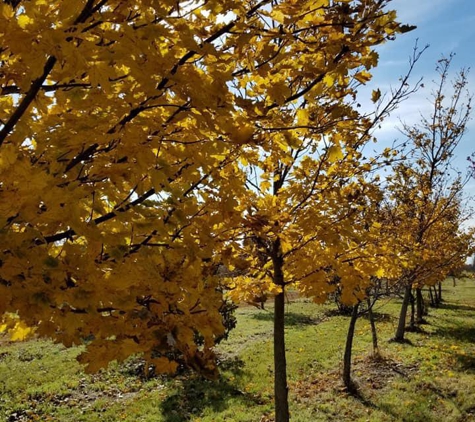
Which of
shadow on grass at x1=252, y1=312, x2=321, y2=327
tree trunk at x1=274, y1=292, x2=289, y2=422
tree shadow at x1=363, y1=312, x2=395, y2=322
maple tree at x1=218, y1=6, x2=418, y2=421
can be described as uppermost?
maple tree at x1=218, y1=6, x2=418, y2=421

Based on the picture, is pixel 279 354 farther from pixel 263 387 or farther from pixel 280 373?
pixel 263 387

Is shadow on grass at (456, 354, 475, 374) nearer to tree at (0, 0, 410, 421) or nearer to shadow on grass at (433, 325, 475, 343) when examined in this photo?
shadow on grass at (433, 325, 475, 343)

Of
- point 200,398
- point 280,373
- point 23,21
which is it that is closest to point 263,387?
point 200,398

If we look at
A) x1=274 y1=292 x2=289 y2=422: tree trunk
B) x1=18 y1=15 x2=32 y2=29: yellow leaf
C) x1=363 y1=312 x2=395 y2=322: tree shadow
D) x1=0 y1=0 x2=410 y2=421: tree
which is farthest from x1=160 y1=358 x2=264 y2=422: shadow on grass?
x1=363 y1=312 x2=395 y2=322: tree shadow

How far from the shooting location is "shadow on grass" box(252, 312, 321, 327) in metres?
19.5

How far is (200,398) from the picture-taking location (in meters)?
9.27

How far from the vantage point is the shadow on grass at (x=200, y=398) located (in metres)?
8.49

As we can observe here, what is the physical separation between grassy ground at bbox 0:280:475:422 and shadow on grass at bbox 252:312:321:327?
4971mm

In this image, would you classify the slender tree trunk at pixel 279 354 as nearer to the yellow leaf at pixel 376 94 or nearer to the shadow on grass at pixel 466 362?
the yellow leaf at pixel 376 94

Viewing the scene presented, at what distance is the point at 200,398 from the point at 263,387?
157 cm

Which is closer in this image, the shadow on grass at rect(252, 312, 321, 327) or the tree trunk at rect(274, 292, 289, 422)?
the tree trunk at rect(274, 292, 289, 422)

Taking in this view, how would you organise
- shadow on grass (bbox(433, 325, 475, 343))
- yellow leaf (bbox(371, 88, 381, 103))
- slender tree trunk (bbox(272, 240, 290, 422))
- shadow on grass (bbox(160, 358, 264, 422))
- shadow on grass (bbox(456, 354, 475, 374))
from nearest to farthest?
yellow leaf (bbox(371, 88, 381, 103)), slender tree trunk (bbox(272, 240, 290, 422)), shadow on grass (bbox(160, 358, 264, 422)), shadow on grass (bbox(456, 354, 475, 374)), shadow on grass (bbox(433, 325, 475, 343))

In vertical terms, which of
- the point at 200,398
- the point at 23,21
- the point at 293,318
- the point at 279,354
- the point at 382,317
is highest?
the point at 23,21

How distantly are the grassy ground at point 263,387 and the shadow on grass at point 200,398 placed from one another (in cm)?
2
